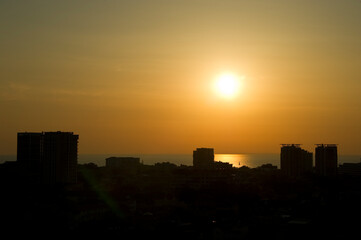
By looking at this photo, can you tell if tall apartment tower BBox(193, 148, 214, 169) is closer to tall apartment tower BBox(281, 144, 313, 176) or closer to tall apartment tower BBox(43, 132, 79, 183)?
tall apartment tower BBox(281, 144, 313, 176)

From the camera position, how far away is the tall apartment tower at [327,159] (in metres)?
40.2

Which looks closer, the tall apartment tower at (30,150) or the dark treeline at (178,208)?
the dark treeline at (178,208)

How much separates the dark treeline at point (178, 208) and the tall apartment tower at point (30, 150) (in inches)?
65.9

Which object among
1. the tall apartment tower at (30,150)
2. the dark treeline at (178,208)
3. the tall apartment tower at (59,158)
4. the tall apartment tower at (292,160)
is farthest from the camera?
the tall apartment tower at (292,160)

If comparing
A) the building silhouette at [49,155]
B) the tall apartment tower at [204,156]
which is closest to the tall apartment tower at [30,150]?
the building silhouette at [49,155]

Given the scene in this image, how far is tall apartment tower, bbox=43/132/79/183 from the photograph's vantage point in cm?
3002

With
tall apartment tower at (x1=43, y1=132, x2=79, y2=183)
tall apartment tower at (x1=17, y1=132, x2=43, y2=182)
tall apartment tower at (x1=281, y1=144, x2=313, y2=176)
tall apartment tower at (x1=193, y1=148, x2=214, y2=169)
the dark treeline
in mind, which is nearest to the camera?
the dark treeline

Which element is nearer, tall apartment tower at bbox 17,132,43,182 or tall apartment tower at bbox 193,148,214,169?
tall apartment tower at bbox 17,132,43,182

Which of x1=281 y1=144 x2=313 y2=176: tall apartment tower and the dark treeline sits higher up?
x1=281 y1=144 x2=313 y2=176: tall apartment tower

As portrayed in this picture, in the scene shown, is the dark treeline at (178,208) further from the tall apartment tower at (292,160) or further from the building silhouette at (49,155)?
the tall apartment tower at (292,160)

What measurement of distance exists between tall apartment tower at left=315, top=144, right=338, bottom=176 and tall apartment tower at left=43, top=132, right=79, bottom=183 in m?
19.2

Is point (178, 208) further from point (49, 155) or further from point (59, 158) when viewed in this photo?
point (49, 155)

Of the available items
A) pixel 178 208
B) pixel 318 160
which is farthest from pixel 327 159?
pixel 178 208

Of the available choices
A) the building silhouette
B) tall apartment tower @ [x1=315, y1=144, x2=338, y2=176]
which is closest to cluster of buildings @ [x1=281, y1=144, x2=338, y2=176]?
tall apartment tower @ [x1=315, y1=144, x2=338, y2=176]
